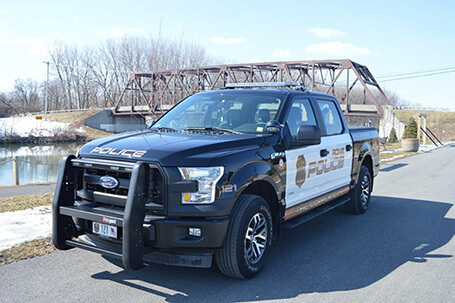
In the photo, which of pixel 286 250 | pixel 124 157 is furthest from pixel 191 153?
pixel 286 250

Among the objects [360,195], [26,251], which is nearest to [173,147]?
[26,251]

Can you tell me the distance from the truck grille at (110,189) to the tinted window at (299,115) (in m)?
2.08

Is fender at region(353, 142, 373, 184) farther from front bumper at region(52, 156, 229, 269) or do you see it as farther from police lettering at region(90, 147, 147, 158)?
police lettering at region(90, 147, 147, 158)

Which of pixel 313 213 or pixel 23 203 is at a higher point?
A: pixel 313 213

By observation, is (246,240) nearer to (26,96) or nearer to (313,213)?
(313,213)

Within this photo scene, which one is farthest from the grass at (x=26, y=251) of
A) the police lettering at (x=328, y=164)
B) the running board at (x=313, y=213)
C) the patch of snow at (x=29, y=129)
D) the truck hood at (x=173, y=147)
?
the patch of snow at (x=29, y=129)

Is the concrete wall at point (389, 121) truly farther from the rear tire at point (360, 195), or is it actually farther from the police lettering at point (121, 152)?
the police lettering at point (121, 152)

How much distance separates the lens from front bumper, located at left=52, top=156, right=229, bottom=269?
3764mm

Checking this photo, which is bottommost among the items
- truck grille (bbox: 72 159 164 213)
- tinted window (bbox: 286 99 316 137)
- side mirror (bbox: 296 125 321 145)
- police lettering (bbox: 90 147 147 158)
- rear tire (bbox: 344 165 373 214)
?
rear tire (bbox: 344 165 373 214)

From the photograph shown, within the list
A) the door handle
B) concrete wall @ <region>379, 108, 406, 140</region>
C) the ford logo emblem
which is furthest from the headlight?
concrete wall @ <region>379, 108, 406, 140</region>

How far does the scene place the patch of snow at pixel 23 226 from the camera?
5652 millimetres

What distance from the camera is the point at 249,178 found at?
4.38m

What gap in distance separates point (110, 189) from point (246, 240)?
1506mm

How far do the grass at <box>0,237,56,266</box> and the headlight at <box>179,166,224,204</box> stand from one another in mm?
2470
